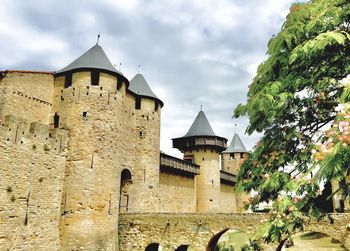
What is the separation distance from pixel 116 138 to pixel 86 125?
180cm

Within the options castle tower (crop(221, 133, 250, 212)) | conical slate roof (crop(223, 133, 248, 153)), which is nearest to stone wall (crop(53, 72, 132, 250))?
castle tower (crop(221, 133, 250, 212))

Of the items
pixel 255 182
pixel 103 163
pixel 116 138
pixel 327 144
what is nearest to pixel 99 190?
pixel 103 163

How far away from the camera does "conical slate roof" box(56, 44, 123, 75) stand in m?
16.9

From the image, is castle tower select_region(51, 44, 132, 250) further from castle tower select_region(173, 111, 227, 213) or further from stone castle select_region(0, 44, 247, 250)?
castle tower select_region(173, 111, 227, 213)

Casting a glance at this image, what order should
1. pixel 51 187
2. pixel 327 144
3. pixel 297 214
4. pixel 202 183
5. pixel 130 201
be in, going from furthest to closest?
pixel 202 183
pixel 130 201
pixel 51 187
pixel 297 214
pixel 327 144

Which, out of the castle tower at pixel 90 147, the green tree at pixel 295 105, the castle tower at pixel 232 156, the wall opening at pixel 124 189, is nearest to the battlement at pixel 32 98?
the castle tower at pixel 90 147

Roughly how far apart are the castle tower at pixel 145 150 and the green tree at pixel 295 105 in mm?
14226

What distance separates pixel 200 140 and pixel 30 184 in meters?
17.1

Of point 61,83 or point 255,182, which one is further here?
point 61,83

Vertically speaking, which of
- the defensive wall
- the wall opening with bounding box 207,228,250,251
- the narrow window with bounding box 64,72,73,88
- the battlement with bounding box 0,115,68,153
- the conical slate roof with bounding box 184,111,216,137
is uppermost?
→ the conical slate roof with bounding box 184,111,216,137

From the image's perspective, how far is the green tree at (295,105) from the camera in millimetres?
4109

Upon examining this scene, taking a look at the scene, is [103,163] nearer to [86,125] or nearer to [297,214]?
[86,125]

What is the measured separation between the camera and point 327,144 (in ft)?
10.4

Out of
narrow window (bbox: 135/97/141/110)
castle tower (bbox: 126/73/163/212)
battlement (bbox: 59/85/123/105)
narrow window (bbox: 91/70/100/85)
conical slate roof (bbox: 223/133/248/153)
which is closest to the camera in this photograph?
battlement (bbox: 59/85/123/105)
